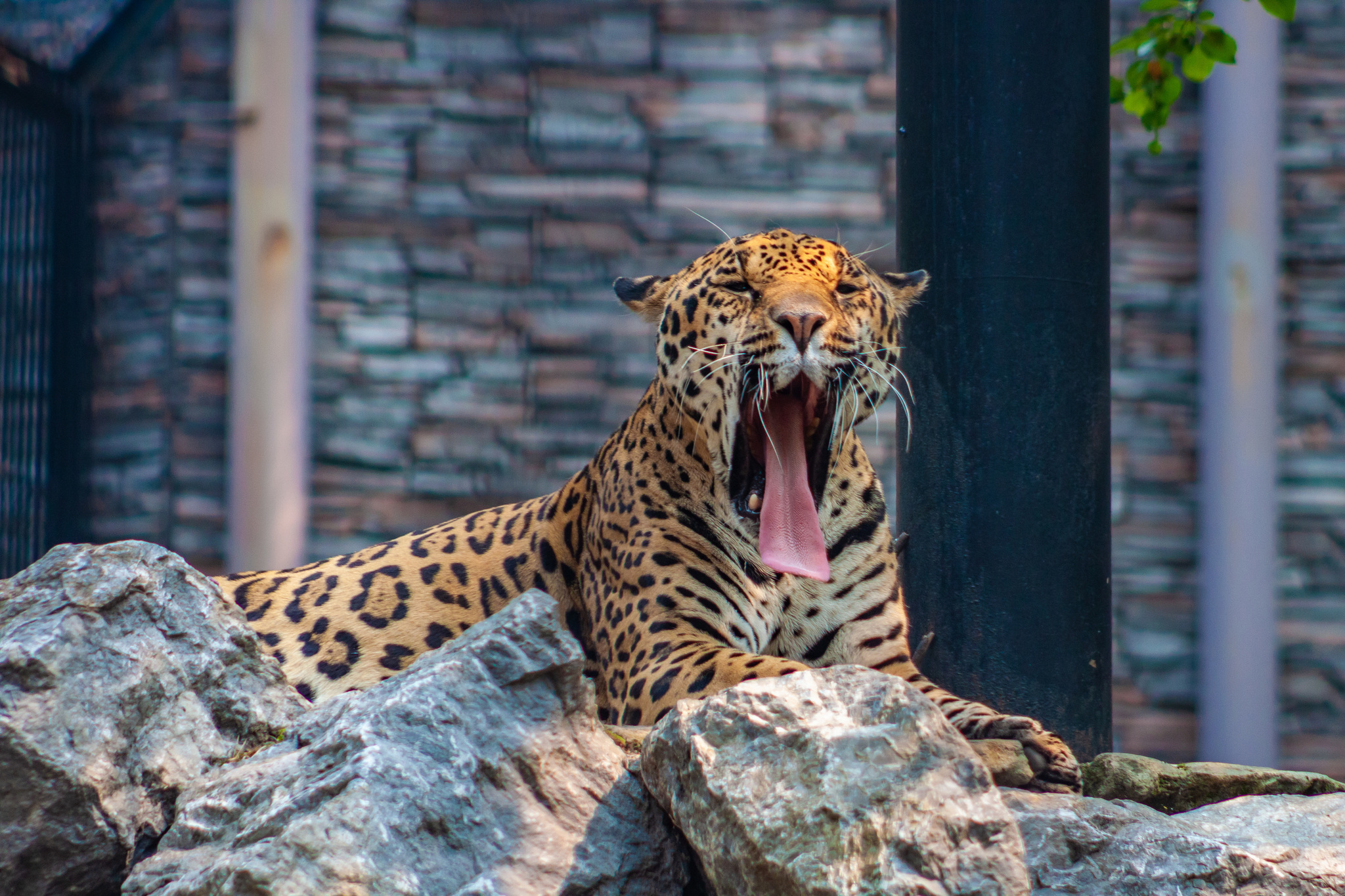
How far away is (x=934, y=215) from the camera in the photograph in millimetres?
4566

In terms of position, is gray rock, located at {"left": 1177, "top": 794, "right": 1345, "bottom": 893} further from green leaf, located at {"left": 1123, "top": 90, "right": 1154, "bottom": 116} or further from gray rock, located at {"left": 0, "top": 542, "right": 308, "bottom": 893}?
green leaf, located at {"left": 1123, "top": 90, "right": 1154, "bottom": 116}

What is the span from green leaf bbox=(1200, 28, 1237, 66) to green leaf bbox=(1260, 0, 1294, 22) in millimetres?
355

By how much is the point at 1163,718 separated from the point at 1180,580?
2.76 feet

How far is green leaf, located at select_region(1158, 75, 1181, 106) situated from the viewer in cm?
580

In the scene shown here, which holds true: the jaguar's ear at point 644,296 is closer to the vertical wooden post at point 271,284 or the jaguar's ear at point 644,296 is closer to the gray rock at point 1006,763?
the gray rock at point 1006,763

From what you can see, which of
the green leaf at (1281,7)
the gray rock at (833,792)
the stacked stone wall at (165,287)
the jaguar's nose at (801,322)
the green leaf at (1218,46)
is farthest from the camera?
the stacked stone wall at (165,287)

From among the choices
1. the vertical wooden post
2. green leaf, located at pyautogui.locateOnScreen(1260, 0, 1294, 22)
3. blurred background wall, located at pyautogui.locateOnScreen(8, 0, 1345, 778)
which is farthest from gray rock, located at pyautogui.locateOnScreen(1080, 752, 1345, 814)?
the vertical wooden post

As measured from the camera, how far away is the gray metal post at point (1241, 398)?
8188 mm

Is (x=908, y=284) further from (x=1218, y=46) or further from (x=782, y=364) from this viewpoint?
(x=1218, y=46)

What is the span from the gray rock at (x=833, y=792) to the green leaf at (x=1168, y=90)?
3.84 meters

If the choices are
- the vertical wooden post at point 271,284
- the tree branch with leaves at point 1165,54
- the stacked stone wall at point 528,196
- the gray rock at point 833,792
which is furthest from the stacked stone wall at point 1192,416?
the gray rock at point 833,792

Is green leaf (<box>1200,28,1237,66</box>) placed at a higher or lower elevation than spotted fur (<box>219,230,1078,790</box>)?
higher

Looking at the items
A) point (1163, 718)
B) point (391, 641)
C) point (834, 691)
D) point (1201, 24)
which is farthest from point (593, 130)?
point (834, 691)

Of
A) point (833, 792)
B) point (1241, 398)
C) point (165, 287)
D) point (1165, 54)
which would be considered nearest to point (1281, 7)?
point (1165, 54)
